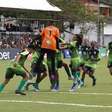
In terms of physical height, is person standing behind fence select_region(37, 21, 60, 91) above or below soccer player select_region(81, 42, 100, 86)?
above

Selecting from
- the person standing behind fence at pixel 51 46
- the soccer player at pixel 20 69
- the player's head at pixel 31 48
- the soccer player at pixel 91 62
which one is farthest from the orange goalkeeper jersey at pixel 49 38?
the soccer player at pixel 91 62

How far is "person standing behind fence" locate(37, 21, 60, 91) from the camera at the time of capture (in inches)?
754

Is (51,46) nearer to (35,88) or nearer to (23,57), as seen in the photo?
(35,88)

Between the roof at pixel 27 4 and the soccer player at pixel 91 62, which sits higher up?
the roof at pixel 27 4

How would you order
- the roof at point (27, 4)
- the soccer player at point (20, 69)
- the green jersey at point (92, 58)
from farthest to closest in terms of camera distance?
the roof at point (27, 4) → the green jersey at point (92, 58) → the soccer player at point (20, 69)

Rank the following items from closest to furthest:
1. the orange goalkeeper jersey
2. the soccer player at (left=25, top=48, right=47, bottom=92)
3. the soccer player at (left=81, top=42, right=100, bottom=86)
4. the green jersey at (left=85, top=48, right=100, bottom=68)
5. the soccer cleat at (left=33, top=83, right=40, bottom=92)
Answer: the orange goalkeeper jersey < the soccer cleat at (left=33, top=83, right=40, bottom=92) < the soccer player at (left=25, top=48, right=47, bottom=92) < the soccer player at (left=81, top=42, right=100, bottom=86) < the green jersey at (left=85, top=48, right=100, bottom=68)

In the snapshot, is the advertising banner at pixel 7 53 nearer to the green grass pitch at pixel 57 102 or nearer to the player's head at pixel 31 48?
Answer: the green grass pitch at pixel 57 102

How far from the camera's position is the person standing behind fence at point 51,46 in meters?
19.1

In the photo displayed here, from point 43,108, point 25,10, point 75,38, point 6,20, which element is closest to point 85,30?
point 6,20

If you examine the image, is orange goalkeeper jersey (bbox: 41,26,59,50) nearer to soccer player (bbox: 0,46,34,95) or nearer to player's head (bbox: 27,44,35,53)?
player's head (bbox: 27,44,35,53)

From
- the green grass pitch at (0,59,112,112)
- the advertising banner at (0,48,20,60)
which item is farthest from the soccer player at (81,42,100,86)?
the advertising banner at (0,48,20,60)

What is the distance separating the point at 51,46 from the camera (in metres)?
19.1

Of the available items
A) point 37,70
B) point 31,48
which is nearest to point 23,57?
point 31,48

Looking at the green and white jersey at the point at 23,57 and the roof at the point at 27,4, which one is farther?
the roof at the point at 27,4
